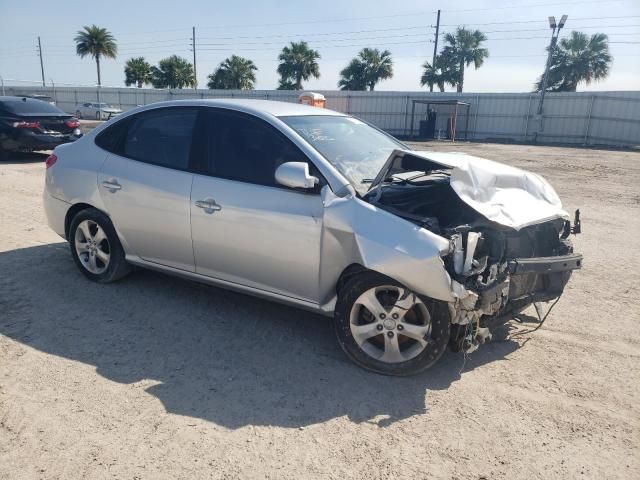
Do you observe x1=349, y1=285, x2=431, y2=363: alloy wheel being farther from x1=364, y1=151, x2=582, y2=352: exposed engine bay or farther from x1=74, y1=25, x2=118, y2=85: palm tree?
x1=74, y1=25, x2=118, y2=85: palm tree

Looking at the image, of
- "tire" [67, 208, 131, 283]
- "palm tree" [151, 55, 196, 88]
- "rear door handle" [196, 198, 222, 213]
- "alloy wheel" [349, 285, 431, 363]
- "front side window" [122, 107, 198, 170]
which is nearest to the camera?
"alloy wheel" [349, 285, 431, 363]

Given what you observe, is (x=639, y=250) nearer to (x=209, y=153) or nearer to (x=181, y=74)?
(x=209, y=153)

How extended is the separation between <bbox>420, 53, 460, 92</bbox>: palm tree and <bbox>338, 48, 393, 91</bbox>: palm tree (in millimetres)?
3663

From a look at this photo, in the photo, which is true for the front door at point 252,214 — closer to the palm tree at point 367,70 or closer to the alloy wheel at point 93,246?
the alloy wheel at point 93,246

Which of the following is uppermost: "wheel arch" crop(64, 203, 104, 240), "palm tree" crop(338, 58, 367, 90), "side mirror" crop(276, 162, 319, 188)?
"palm tree" crop(338, 58, 367, 90)

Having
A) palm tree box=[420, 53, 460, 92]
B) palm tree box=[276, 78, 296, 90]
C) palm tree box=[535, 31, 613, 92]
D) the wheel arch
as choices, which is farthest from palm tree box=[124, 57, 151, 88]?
the wheel arch

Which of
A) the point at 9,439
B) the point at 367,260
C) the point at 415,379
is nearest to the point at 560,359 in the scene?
the point at 415,379

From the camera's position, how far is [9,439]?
2.73 meters

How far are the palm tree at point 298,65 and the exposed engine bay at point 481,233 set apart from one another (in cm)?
4814

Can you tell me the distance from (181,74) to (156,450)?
57.8 metres

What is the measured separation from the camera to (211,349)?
12.4 ft

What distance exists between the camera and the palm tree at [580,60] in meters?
36.8

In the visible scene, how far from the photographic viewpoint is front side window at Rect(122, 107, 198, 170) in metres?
4.30

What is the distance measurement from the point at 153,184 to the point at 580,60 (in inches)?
1586
